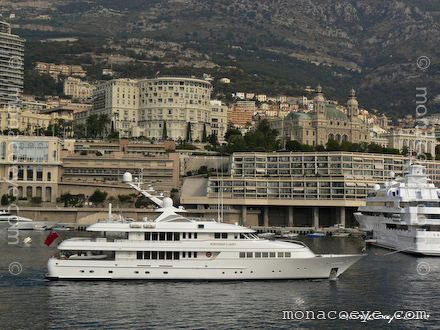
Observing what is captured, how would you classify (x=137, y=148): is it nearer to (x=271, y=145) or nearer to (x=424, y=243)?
(x=271, y=145)

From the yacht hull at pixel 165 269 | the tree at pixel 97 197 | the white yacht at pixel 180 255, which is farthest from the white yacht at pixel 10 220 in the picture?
the white yacht at pixel 180 255

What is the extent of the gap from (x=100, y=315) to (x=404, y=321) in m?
18.6

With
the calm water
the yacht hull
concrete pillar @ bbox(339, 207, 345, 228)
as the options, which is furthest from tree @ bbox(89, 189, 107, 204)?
the yacht hull

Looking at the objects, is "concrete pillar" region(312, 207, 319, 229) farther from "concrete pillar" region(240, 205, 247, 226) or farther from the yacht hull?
the yacht hull

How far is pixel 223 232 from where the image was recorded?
192 ft

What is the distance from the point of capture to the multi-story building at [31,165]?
146000mm

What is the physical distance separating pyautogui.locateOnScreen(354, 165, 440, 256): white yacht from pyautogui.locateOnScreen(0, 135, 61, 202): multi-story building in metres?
67.7

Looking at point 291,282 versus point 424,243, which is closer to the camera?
point 291,282

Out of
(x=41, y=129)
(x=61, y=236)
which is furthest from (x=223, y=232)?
(x=41, y=129)

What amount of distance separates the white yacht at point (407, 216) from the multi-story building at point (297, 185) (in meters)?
32.5

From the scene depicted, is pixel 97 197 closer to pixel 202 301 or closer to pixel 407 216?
pixel 407 216

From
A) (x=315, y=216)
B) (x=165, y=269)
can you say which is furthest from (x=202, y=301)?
(x=315, y=216)

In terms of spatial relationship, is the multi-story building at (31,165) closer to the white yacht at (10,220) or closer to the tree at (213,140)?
the white yacht at (10,220)

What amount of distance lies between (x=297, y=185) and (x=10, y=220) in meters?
51.6
